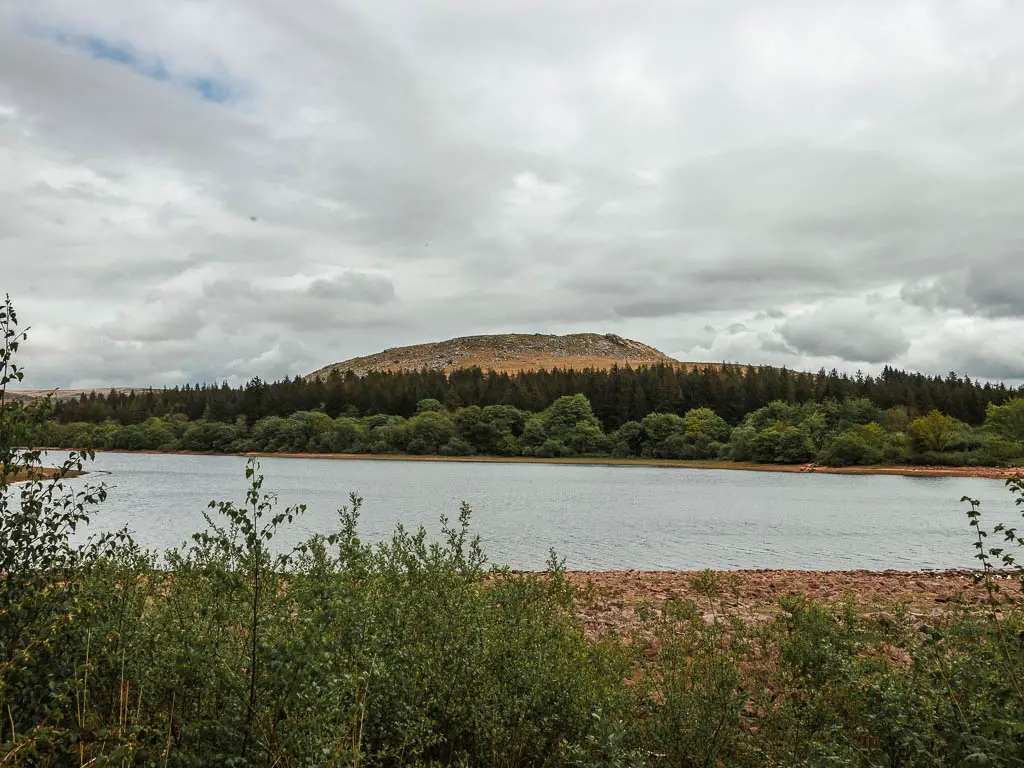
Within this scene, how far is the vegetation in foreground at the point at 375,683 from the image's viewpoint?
4.75 metres

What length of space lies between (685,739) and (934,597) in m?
12.5

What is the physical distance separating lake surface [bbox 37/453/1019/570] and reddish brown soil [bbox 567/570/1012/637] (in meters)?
4.64

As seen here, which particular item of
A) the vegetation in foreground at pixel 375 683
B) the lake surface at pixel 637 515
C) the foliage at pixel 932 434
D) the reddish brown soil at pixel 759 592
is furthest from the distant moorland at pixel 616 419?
the vegetation in foreground at pixel 375 683

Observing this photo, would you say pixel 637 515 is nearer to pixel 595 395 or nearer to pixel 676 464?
pixel 676 464

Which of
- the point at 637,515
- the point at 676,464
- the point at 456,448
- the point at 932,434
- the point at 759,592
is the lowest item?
the point at 676,464

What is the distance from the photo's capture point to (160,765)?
4.76 metres

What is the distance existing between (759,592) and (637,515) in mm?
24119

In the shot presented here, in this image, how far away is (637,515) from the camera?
40500 millimetres

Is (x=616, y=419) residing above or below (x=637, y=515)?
above

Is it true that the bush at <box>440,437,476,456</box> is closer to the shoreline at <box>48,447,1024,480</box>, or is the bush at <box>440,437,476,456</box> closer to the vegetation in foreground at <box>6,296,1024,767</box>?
the shoreline at <box>48,447,1024,480</box>

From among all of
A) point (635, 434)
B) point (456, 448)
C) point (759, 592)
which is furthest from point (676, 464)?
point (759, 592)

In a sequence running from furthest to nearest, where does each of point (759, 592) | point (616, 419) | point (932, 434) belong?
point (616, 419) → point (932, 434) → point (759, 592)

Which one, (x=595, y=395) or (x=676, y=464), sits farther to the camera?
(x=595, y=395)

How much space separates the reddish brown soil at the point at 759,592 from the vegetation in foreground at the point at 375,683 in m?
5.01
